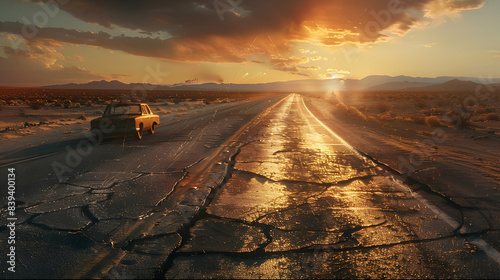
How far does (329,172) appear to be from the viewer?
777 cm

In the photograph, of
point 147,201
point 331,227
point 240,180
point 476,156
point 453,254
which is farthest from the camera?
point 476,156

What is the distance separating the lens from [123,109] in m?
13.4

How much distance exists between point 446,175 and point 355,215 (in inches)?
154

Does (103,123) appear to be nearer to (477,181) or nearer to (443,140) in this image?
(477,181)

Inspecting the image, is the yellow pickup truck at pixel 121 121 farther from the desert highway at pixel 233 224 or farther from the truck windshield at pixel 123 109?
the desert highway at pixel 233 224

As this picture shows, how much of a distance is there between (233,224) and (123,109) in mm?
10256

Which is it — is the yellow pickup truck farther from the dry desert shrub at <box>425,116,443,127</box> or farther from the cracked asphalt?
the dry desert shrub at <box>425,116,443,127</box>

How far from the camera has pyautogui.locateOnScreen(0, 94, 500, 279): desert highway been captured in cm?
341

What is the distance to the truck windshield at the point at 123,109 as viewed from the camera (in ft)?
43.0

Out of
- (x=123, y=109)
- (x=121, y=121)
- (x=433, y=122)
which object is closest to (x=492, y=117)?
(x=433, y=122)

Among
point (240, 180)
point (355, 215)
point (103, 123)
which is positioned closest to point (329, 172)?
point (240, 180)

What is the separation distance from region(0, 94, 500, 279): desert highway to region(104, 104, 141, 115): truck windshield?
4.64 metres

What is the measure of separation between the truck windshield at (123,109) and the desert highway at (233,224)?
15.2 ft

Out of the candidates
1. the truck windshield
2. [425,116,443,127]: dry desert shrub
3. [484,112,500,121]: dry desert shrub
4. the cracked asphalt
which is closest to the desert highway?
the cracked asphalt
